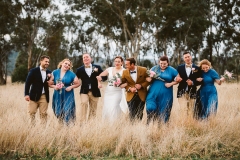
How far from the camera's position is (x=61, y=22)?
1159 inches

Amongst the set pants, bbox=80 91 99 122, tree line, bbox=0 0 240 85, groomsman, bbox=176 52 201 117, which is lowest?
pants, bbox=80 91 99 122

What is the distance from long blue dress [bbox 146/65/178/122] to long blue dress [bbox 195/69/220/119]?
2.93 ft

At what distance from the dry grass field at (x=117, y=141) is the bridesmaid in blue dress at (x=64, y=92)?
2.22 ft

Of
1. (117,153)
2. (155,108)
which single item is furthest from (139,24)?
(117,153)

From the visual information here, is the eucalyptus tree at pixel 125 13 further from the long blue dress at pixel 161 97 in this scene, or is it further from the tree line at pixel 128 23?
the long blue dress at pixel 161 97

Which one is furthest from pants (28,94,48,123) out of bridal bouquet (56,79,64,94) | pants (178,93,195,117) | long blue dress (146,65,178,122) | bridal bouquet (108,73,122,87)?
pants (178,93,195,117)

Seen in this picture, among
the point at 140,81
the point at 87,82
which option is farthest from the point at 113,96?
the point at 140,81

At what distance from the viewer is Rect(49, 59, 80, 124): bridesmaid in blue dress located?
689cm

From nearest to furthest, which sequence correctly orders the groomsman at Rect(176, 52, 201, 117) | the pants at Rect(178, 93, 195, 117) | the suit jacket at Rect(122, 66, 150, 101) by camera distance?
1. the suit jacket at Rect(122, 66, 150, 101)
2. the pants at Rect(178, 93, 195, 117)
3. the groomsman at Rect(176, 52, 201, 117)

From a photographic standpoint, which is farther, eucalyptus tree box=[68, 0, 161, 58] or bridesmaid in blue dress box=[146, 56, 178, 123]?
eucalyptus tree box=[68, 0, 161, 58]

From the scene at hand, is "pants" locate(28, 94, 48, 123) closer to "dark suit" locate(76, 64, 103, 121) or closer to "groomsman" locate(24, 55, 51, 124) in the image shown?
"groomsman" locate(24, 55, 51, 124)

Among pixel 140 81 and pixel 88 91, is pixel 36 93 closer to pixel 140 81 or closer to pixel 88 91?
pixel 88 91

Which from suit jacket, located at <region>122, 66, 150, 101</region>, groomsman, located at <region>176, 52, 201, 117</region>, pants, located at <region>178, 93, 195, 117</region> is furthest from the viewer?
groomsman, located at <region>176, 52, 201, 117</region>

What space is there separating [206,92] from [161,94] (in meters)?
1.22
